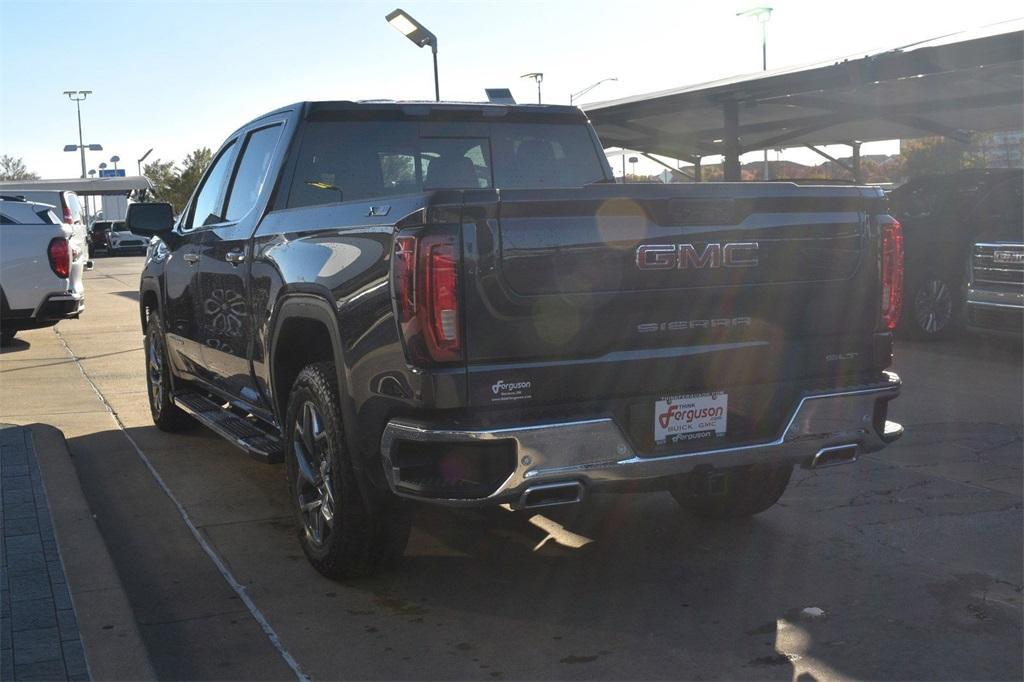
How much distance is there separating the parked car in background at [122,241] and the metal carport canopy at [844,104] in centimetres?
3162

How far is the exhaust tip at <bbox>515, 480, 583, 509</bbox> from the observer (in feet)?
12.7

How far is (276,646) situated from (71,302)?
10.2 meters

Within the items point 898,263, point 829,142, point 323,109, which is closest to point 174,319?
point 323,109

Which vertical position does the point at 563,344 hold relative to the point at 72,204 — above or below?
below

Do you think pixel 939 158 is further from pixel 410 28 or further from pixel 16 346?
pixel 16 346

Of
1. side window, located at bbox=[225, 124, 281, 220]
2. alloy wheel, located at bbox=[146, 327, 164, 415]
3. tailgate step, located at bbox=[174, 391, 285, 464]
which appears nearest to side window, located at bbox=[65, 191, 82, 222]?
alloy wheel, located at bbox=[146, 327, 164, 415]

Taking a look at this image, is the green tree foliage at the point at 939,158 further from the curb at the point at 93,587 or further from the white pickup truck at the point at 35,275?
the curb at the point at 93,587

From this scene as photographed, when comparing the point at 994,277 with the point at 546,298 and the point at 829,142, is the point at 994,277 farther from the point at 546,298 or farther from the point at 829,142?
the point at 829,142

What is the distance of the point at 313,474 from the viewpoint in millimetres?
4844

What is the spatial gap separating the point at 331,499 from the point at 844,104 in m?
15.4

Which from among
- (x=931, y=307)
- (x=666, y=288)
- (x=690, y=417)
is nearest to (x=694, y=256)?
(x=666, y=288)

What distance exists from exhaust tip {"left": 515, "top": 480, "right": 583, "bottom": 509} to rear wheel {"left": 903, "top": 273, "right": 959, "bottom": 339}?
839 cm

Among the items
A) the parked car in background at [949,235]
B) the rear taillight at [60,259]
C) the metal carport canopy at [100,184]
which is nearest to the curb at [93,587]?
the rear taillight at [60,259]

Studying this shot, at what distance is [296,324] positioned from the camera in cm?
497
